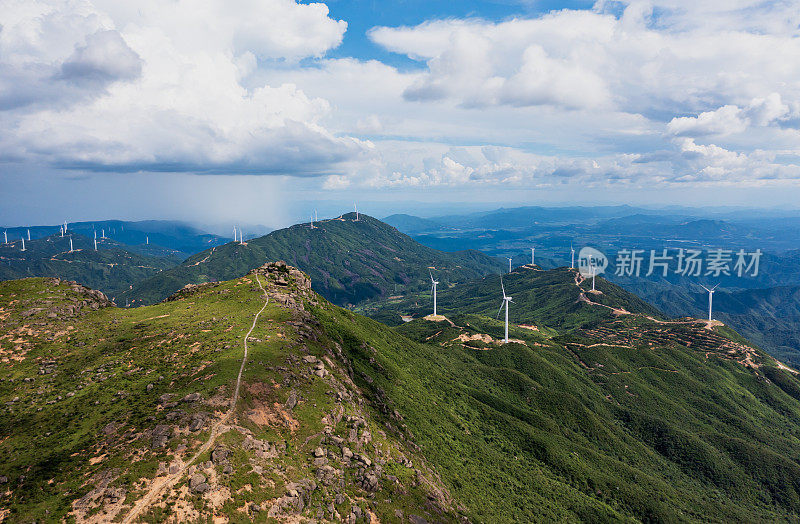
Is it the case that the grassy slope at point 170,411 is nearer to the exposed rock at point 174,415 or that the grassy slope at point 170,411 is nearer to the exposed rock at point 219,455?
the exposed rock at point 174,415

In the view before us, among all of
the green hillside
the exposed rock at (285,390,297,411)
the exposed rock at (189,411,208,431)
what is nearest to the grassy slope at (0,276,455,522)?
Answer: the green hillside

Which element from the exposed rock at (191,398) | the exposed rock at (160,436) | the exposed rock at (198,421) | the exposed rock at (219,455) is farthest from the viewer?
the exposed rock at (191,398)

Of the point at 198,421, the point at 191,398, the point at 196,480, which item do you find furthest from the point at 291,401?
the point at 196,480

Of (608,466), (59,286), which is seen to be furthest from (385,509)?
(59,286)

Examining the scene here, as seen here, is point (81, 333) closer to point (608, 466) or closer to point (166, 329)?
point (166, 329)

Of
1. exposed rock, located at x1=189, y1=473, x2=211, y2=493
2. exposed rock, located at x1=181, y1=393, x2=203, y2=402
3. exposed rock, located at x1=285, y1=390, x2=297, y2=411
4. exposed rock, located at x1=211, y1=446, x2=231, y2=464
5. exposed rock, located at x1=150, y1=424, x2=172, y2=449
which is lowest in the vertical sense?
exposed rock, located at x1=285, y1=390, x2=297, y2=411

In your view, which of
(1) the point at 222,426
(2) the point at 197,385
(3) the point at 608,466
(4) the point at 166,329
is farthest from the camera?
(3) the point at 608,466

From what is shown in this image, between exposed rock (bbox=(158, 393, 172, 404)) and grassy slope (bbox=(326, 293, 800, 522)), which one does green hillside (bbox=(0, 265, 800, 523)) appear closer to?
grassy slope (bbox=(326, 293, 800, 522))

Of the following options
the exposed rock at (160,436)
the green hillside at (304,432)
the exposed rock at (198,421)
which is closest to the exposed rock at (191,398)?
the green hillside at (304,432)
